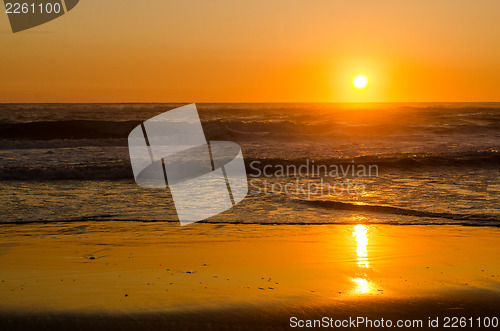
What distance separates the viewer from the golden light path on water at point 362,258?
434 cm

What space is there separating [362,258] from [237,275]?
1389mm

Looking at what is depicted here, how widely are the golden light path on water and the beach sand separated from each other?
1 cm

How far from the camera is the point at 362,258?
534cm

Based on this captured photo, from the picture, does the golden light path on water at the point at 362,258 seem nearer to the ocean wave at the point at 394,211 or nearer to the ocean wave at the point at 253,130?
the ocean wave at the point at 394,211

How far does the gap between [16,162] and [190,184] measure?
7.58 meters

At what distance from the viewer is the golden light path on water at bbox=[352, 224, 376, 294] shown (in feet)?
14.2

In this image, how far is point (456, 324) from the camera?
146 inches

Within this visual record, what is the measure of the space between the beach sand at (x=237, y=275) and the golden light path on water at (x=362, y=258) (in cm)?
1

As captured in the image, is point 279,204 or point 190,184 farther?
point 190,184

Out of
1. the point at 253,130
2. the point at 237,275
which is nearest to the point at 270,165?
the point at 237,275

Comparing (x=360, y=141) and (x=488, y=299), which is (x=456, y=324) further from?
(x=360, y=141)

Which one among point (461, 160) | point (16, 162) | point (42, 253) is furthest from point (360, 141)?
point (42, 253)

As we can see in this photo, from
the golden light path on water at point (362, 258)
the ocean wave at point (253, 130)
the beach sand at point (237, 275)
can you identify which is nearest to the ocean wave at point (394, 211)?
the beach sand at point (237, 275)

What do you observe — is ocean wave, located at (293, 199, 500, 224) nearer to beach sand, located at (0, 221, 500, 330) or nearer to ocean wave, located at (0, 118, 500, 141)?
beach sand, located at (0, 221, 500, 330)
